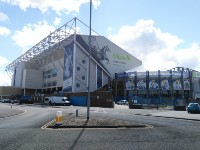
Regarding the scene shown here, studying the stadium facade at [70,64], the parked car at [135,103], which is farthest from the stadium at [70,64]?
the parked car at [135,103]

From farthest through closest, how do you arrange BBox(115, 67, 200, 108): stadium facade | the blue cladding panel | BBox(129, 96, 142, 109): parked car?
1. BBox(115, 67, 200, 108): stadium facade
2. the blue cladding panel
3. BBox(129, 96, 142, 109): parked car

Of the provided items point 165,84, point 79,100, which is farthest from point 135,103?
point 165,84

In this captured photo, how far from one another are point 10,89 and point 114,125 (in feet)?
394

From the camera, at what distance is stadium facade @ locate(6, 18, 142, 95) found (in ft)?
306

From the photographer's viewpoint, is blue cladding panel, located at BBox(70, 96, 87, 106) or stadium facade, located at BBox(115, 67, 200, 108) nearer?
blue cladding panel, located at BBox(70, 96, 87, 106)

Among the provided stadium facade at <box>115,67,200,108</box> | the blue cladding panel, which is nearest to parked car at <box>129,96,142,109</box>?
the blue cladding panel

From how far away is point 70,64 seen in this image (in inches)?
3703

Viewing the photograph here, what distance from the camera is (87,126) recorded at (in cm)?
1767

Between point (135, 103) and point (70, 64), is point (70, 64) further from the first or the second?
point (135, 103)

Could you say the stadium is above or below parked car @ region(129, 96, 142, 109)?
above

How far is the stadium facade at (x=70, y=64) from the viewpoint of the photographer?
93.2 m

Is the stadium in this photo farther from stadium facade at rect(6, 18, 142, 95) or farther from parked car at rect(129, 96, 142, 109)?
parked car at rect(129, 96, 142, 109)

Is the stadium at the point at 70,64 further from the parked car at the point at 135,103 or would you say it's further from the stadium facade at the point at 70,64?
the parked car at the point at 135,103

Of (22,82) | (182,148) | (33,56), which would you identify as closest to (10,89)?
(22,82)
